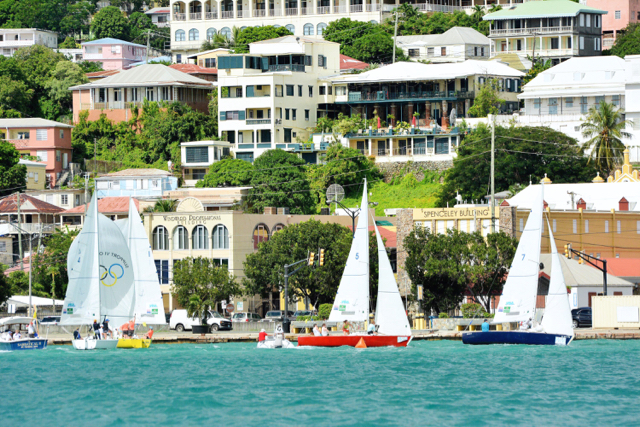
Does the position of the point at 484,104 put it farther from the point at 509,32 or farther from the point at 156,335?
the point at 156,335

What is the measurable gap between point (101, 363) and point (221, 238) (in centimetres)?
2461

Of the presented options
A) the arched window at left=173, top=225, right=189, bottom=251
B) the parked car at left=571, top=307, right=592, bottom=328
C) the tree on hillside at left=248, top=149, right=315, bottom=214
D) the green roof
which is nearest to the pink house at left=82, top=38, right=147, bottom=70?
the green roof

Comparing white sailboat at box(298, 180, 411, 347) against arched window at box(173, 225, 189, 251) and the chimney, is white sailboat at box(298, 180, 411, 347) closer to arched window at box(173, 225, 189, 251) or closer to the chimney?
arched window at box(173, 225, 189, 251)

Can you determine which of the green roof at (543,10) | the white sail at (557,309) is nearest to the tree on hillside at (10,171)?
the green roof at (543,10)

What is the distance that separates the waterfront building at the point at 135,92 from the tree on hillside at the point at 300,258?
50.3m

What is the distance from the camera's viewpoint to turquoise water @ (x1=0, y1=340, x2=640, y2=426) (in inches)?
2073

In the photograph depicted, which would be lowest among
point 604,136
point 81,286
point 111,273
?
point 81,286

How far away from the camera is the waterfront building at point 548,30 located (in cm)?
15162

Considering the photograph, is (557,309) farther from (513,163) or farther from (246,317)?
(513,163)

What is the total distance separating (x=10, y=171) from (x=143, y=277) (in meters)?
50.4

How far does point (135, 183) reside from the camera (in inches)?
4771

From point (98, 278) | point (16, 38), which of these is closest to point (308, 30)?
point (16, 38)

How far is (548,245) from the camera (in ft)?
309

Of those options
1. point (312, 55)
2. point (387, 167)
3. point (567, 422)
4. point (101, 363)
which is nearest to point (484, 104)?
point (387, 167)
